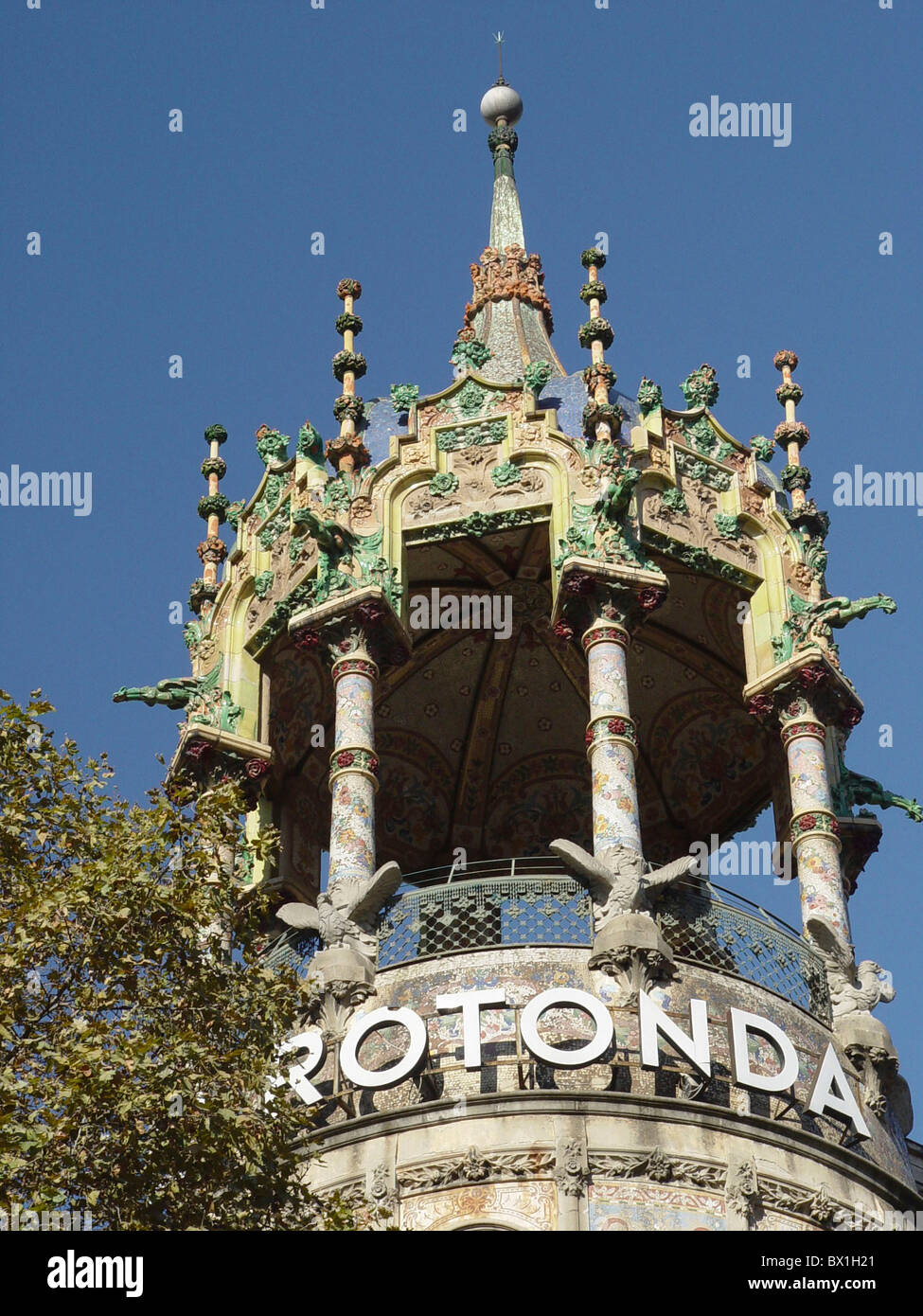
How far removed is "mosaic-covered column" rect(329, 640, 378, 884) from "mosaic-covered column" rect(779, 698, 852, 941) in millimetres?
5768

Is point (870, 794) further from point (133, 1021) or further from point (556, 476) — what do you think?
point (133, 1021)

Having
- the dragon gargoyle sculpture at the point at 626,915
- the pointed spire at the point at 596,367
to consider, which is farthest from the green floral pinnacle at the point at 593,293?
the dragon gargoyle sculpture at the point at 626,915

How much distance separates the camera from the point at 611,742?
34156 mm

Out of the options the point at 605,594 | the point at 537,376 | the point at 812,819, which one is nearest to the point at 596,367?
the point at 537,376

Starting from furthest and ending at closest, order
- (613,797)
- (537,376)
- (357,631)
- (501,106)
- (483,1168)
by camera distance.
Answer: (501,106) < (537,376) < (357,631) < (613,797) < (483,1168)

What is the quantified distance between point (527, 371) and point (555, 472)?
2051 mm

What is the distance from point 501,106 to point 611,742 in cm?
1639

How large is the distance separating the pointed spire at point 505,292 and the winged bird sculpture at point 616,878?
963 cm

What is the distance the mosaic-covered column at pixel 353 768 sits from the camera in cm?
3359

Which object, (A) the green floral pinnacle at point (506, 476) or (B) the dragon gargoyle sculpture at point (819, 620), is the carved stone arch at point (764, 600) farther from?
(A) the green floral pinnacle at point (506, 476)

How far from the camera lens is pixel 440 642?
1690 inches

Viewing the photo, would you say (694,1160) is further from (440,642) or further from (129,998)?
(440,642)

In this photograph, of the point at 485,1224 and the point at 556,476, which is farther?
the point at 556,476
